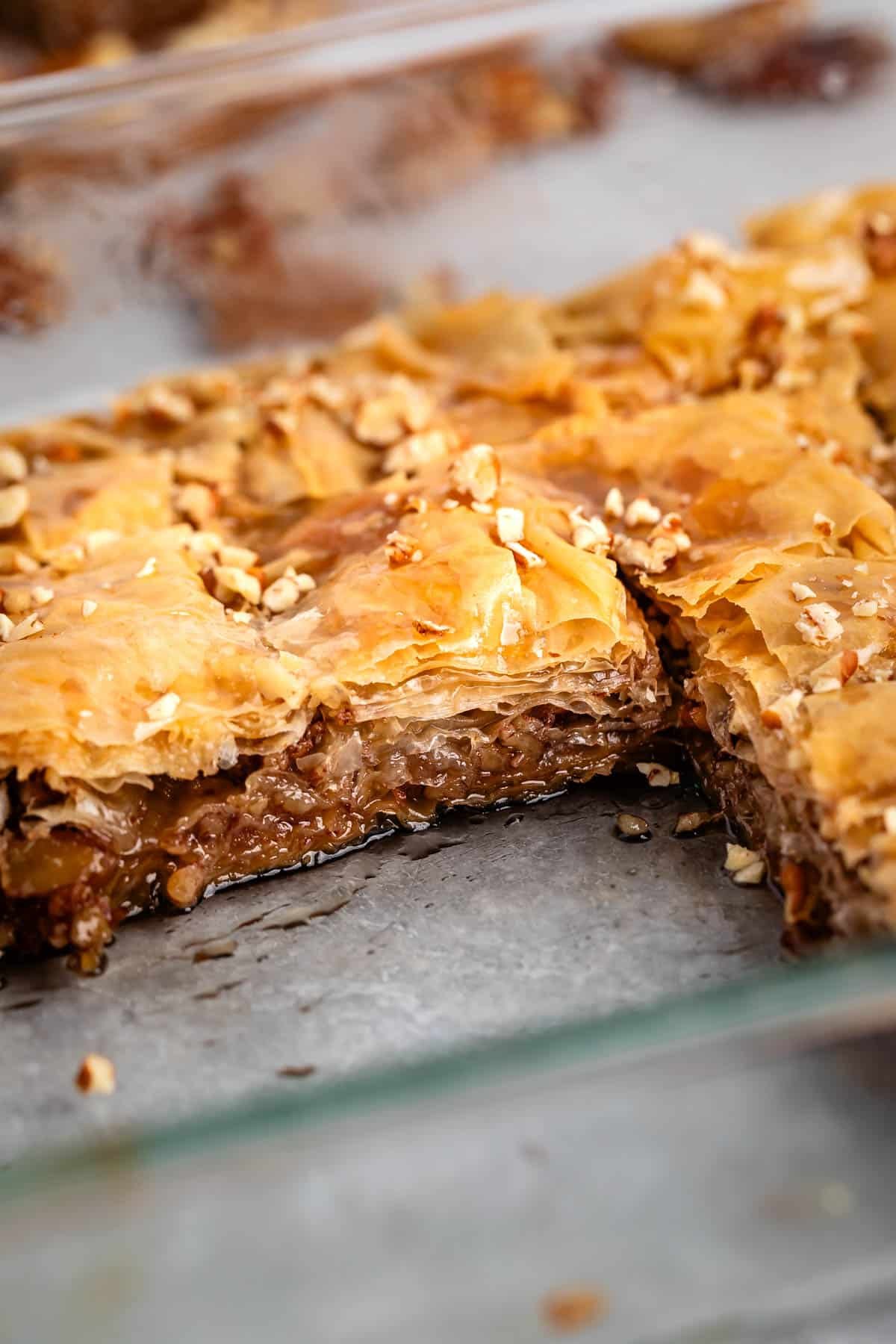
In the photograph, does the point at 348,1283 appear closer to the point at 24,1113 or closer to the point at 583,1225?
the point at 583,1225

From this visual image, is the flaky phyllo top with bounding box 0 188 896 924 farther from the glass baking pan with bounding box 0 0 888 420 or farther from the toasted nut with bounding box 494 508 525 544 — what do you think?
the glass baking pan with bounding box 0 0 888 420

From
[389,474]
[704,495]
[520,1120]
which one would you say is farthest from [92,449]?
[520,1120]

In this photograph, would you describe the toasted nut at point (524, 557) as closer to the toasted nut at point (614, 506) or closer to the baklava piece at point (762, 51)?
the toasted nut at point (614, 506)

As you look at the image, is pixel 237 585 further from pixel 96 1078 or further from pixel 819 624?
pixel 819 624

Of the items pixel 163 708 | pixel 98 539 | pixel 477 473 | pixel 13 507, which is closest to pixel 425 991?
pixel 163 708

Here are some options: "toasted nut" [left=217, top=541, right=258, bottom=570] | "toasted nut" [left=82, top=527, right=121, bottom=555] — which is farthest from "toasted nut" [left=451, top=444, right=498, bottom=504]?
"toasted nut" [left=82, top=527, right=121, bottom=555]
